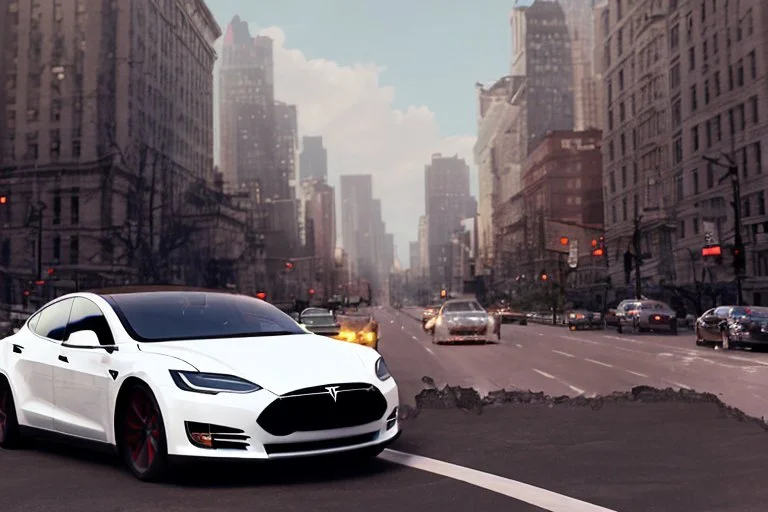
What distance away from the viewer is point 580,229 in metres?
132

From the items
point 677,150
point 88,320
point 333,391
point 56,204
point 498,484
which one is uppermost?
point 677,150

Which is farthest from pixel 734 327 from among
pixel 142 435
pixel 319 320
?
pixel 142 435

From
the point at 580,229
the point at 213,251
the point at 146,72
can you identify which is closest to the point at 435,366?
the point at 146,72

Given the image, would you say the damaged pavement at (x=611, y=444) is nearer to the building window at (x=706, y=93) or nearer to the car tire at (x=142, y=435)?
the car tire at (x=142, y=435)

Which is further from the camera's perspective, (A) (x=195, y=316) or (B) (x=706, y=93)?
(B) (x=706, y=93)

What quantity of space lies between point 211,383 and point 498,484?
2.23 metres

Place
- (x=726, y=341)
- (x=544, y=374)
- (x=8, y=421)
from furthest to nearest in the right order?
(x=726, y=341), (x=544, y=374), (x=8, y=421)

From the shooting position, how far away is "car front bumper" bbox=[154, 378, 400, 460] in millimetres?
5918

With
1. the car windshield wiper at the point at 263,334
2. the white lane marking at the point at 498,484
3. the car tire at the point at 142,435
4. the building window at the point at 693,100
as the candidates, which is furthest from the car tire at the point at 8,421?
the building window at the point at 693,100

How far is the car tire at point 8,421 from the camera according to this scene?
8070mm

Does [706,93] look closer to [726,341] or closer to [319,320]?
[726,341]

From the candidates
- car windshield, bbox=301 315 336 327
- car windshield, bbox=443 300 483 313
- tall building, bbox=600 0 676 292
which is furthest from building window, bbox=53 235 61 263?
car windshield, bbox=301 315 336 327

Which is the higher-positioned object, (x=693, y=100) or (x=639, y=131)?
(x=639, y=131)

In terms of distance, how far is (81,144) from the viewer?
293 ft
